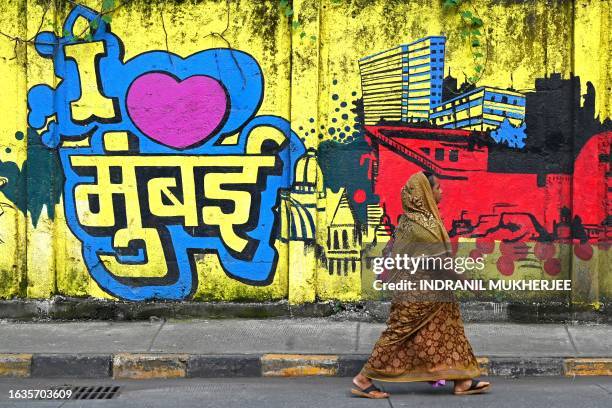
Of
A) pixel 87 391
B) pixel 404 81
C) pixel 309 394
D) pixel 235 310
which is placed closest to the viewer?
pixel 309 394

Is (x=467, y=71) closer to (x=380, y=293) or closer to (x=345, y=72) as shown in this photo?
(x=345, y=72)

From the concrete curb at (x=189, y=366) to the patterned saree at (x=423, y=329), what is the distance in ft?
3.30

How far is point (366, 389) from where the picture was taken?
6.54 meters

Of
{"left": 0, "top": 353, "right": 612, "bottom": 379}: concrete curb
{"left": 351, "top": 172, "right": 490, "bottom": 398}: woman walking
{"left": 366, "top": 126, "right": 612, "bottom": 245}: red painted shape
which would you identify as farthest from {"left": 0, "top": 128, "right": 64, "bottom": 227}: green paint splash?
{"left": 351, "top": 172, "right": 490, "bottom": 398}: woman walking

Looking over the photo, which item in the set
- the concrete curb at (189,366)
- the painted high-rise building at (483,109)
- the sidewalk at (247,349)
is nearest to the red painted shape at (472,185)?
the painted high-rise building at (483,109)

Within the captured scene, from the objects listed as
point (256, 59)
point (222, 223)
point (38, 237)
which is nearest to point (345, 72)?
point (256, 59)

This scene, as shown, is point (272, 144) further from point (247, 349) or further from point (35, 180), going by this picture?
point (35, 180)

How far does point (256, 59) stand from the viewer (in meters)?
8.88

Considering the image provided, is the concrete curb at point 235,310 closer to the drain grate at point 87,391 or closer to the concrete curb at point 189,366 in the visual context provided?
the concrete curb at point 189,366

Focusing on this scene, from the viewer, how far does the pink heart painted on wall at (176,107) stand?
8891mm

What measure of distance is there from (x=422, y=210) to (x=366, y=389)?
1.43 m

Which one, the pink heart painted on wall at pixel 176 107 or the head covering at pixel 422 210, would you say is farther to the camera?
the pink heart painted on wall at pixel 176 107

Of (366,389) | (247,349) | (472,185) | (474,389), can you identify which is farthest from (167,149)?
(474,389)

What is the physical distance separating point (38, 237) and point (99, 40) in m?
2.13
